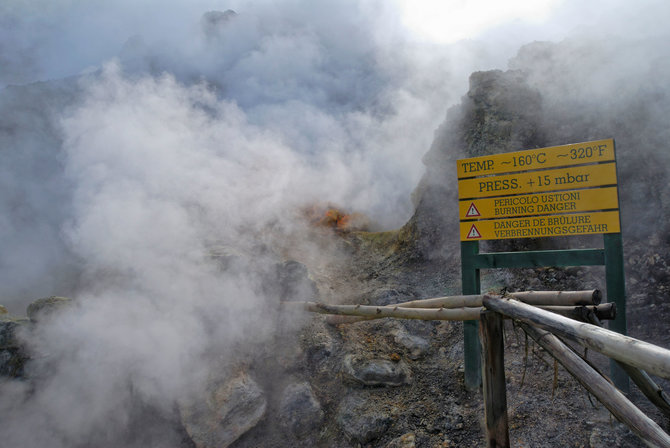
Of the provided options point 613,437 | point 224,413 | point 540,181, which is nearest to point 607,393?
point 613,437

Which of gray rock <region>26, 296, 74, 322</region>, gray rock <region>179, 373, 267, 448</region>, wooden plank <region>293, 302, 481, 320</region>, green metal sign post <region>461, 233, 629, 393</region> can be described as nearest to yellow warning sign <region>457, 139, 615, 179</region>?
green metal sign post <region>461, 233, 629, 393</region>

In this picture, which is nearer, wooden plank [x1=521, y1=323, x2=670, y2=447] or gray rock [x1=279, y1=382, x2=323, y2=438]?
wooden plank [x1=521, y1=323, x2=670, y2=447]

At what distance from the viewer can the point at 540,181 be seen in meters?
3.66

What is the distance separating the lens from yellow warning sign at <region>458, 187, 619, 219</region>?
3.43 meters

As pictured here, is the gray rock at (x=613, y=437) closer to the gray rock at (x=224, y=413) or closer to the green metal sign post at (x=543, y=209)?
the green metal sign post at (x=543, y=209)

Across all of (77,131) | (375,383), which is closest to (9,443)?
(375,383)

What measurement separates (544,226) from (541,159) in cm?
63

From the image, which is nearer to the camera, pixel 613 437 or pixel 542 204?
pixel 613 437

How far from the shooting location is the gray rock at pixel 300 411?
4.06m

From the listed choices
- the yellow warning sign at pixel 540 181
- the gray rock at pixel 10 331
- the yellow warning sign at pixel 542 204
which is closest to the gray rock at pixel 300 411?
the yellow warning sign at pixel 542 204

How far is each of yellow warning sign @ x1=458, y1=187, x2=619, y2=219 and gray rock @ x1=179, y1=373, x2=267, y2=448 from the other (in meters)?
3.00

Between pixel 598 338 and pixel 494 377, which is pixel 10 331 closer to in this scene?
pixel 494 377

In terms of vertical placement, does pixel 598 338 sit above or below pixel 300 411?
above

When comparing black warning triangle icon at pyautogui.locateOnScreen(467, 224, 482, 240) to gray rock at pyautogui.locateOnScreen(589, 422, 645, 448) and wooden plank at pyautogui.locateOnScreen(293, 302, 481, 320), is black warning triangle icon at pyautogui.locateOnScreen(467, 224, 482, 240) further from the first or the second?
gray rock at pyautogui.locateOnScreen(589, 422, 645, 448)
